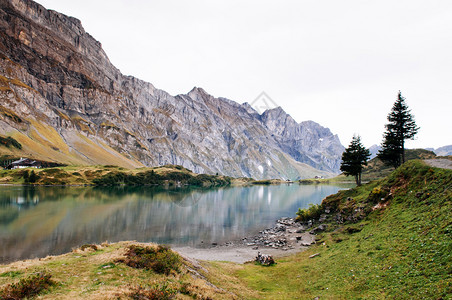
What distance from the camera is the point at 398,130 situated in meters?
56.3

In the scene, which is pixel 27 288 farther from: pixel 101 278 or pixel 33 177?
pixel 33 177

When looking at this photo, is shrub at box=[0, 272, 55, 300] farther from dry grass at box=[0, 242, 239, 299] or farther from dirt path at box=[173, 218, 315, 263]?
dirt path at box=[173, 218, 315, 263]

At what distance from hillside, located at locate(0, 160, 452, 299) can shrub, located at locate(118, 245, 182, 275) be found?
0.54 meters

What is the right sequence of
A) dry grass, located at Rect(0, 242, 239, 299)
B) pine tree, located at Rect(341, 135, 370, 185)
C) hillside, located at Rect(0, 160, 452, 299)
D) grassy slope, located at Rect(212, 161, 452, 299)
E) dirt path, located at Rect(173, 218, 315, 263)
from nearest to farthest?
dry grass, located at Rect(0, 242, 239, 299), hillside, located at Rect(0, 160, 452, 299), grassy slope, located at Rect(212, 161, 452, 299), dirt path, located at Rect(173, 218, 315, 263), pine tree, located at Rect(341, 135, 370, 185)

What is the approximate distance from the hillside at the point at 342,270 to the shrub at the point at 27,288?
54 centimetres

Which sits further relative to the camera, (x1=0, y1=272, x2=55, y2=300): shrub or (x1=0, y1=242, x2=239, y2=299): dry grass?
(x1=0, y1=242, x2=239, y2=299): dry grass

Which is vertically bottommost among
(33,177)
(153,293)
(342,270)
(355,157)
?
(33,177)

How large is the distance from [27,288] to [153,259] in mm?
9097

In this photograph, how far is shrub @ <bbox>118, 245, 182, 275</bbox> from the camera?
20.3 meters

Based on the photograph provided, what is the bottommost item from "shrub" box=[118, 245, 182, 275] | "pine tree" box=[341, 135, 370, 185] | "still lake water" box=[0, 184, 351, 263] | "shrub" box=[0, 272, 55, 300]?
"still lake water" box=[0, 184, 351, 263]

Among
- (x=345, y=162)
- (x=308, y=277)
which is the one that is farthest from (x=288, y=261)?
(x=345, y=162)

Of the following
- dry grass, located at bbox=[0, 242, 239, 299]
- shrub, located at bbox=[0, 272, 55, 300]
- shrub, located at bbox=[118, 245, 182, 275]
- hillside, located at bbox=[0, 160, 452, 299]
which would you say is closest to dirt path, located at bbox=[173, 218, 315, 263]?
hillside, located at bbox=[0, 160, 452, 299]

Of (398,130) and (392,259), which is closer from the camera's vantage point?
(392,259)

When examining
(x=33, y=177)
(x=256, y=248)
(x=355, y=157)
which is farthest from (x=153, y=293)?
(x=33, y=177)
